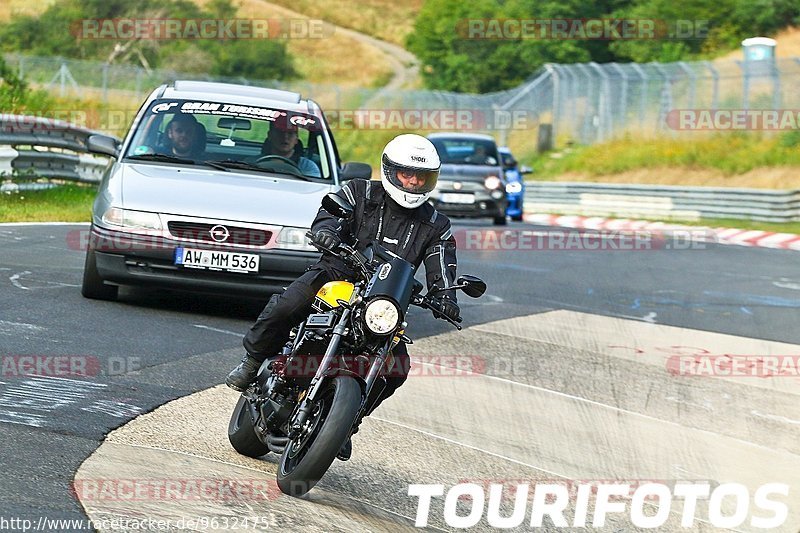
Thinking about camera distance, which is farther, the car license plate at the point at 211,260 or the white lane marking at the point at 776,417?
the car license plate at the point at 211,260

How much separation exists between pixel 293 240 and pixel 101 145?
74.6 inches

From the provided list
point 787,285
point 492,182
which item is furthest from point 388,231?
point 492,182

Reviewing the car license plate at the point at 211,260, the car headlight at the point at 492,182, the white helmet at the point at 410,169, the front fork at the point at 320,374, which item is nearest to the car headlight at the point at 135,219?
the car license plate at the point at 211,260

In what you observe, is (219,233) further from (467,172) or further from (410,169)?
(467,172)

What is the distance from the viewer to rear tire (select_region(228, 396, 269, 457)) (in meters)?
6.46

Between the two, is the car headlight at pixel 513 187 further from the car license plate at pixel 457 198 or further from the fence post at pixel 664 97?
the fence post at pixel 664 97

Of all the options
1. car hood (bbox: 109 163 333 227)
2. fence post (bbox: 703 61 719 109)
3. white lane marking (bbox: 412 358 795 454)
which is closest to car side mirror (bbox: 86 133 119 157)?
car hood (bbox: 109 163 333 227)

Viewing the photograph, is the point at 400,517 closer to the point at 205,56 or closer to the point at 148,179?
the point at 148,179

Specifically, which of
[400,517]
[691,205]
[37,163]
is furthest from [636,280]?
[691,205]

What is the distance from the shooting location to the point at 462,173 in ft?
79.1

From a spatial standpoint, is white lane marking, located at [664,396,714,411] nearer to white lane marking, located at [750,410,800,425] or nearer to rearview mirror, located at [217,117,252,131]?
white lane marking, located at [750,410,800,425]

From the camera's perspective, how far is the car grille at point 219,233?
32.6 ft

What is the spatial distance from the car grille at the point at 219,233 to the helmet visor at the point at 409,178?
157 inches

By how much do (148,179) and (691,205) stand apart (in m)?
22.2
